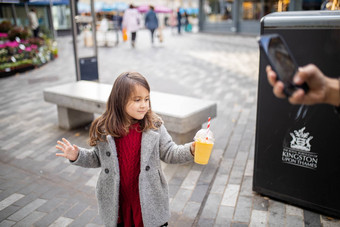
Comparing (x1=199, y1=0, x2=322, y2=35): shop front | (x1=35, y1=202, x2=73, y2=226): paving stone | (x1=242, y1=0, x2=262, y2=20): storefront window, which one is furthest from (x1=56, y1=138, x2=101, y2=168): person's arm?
(x1=242, y1=0, x2=262, y2=20): storefront window

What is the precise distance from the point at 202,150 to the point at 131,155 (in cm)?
46

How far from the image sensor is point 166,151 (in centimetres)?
215

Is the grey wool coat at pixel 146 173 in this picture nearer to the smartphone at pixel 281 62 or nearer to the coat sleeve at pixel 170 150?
the coat sleeve at pixel 170 150

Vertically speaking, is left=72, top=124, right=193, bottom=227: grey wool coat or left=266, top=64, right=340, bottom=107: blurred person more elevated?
left=266, top=64, right=340, bottom=107: blurred person

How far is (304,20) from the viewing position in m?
2.46

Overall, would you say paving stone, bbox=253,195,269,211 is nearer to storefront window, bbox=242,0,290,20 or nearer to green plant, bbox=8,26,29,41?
green plant, bbox=8,26,29,41

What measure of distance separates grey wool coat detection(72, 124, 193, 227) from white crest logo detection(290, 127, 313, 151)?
1193mm

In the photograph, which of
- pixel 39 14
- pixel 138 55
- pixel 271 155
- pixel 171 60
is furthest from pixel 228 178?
pixel 39 14

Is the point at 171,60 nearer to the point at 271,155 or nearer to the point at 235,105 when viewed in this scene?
the point at 235,105

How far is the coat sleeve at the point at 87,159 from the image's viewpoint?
2.13 meters

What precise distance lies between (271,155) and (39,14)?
878 inches

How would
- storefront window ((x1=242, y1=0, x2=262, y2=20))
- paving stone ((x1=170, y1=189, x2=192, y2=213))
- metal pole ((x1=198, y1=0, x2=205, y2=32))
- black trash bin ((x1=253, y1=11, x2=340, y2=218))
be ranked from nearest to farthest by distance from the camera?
black trash bin ((x1=253, y1=11, x2=340, y2=218)) → paving stone ((x1=170, y1=189, x2=192, y2=213)) → storefront window ((x1=242, y1=0, x2=262, y2=20)) → metal pole ((x1=198, y1=0, x2=205, y2=32))

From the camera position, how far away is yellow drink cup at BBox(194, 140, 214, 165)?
6.36 feet

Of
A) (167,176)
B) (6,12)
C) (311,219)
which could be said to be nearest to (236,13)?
(6,12)
